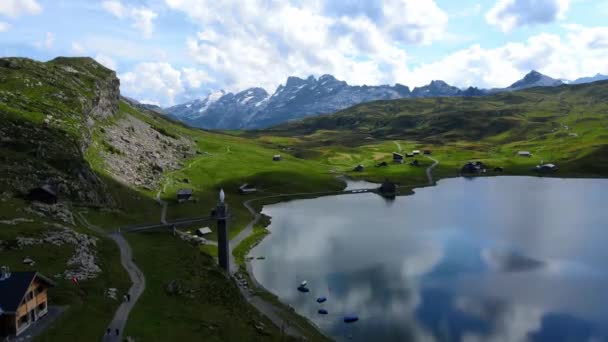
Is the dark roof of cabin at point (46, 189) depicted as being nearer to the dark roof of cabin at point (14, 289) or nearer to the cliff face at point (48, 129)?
the cliff face at point (48, 129)

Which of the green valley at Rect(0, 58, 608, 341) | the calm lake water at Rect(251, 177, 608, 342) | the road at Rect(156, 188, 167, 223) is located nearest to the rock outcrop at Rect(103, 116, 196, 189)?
the green valley at Rect(0, 58, 608, 341)

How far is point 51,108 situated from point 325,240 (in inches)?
3720

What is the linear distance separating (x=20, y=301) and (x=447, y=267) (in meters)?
74.1

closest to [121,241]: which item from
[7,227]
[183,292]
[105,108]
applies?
[7,227]

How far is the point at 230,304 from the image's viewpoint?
67250 mm

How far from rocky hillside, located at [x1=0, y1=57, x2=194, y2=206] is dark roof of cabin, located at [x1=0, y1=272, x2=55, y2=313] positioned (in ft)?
149

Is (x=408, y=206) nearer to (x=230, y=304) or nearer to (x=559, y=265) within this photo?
(x=559, y=265)

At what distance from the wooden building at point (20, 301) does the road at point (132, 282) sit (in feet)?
26.2

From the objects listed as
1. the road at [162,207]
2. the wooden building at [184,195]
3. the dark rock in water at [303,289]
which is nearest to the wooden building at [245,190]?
the road at [162,207]

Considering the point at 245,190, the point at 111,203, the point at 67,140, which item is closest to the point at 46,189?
the point at 111,203

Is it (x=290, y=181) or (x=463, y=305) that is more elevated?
(x=290, y=181)

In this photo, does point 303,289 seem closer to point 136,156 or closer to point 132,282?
point 132,282

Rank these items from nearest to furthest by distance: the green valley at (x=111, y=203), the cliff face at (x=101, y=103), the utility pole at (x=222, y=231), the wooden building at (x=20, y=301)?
the wooden building at (x=20, y=301), the green valley at (x=111, y=203), the utility pole at (x=222, y=231), the cliff face at (x=101, y=103)

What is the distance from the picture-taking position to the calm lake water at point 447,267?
6725 cm
